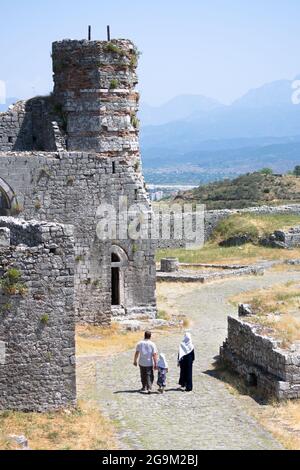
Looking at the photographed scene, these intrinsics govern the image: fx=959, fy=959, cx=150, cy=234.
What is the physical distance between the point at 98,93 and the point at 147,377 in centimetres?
1043

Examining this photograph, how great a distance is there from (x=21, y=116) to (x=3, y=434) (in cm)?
1554

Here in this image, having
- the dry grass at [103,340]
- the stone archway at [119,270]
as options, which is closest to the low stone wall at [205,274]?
the stone archway at [119,270]

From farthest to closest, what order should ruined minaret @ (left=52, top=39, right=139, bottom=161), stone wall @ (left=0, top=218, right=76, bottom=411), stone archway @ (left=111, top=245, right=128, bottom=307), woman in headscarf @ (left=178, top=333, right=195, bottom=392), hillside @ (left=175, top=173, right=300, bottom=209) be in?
hillside @ (left=175, top=173, right=300, bottom=209)
stone archway @ (left=111, top=245, right=128, bottom=307)
ruined minaret @ (left=52, top=39, right=139, bottom=161)
woman in headscarf @ (left=178, top=333, right=195, bottom=392)
stone wall @ (left=0, top=218, right=76, bottom=411)

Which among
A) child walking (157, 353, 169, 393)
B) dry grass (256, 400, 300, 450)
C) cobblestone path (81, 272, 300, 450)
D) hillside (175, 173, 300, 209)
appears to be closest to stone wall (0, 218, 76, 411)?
cobblestone path (81, 272, 300, 450)

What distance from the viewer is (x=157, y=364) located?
62.0ft

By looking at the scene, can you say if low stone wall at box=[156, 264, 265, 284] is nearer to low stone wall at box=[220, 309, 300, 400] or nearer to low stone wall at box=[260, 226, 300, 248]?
low stone wall at box=[260, 226, 300, 248]

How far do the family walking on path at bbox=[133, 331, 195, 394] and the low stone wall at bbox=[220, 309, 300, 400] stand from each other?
146cm

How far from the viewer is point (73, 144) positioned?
89.1 ft

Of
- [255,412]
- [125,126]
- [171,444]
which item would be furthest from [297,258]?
[171,444]

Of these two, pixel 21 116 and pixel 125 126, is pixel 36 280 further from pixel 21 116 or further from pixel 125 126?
pixel 21 116

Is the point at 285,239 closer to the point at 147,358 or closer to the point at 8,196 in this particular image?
the point at 8,196

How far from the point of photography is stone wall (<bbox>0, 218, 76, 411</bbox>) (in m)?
16.5

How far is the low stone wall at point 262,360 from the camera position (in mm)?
18359

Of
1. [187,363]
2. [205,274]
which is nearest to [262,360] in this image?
[187,363]
